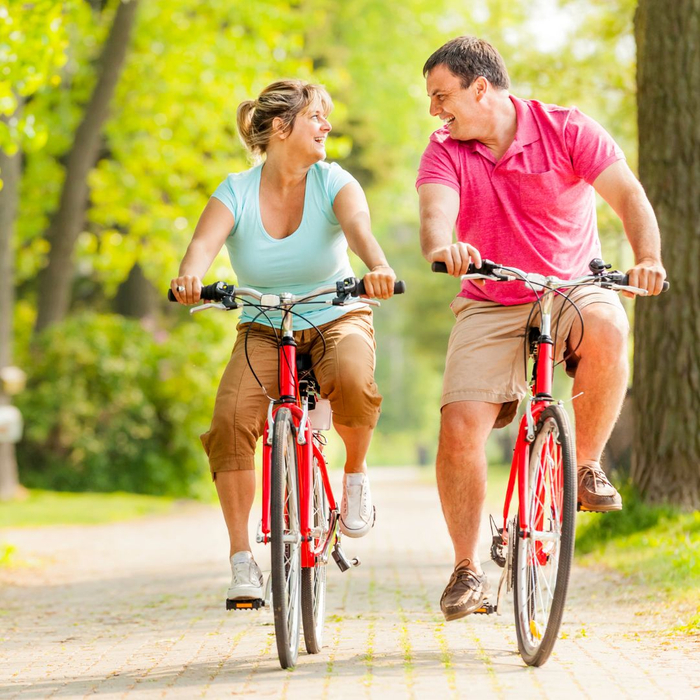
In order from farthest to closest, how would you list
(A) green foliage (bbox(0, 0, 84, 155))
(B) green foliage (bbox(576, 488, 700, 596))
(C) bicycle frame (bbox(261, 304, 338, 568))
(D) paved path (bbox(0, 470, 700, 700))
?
(A) green foliage (bbox(0, 0, 84, 155)) → (B) green foliage (bbox(576, 488, 700, 596)) → (C) bicycle frame (bbox(261, 304, 338, 568)) → (D) paved path (bbox(0, 470, 700, 700))

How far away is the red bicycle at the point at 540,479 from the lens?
432 centimetres

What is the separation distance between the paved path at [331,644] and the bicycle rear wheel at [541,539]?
0.44ft

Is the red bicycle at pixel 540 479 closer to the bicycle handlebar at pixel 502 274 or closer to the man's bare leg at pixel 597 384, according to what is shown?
the bicycle handlebar at pixel 502 274

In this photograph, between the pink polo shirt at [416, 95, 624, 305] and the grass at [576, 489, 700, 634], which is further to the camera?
the grass at [576, 489, 700, 634]

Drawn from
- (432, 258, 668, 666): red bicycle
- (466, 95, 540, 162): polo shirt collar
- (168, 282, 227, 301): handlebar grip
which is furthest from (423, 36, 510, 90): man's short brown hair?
(168, 282, 227, 301): handlebar grip

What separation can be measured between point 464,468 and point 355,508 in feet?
2.20

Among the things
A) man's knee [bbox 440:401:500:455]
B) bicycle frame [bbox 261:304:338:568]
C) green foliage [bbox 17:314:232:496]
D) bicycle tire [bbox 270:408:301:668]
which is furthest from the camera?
green foliage [bbox 17:314:232:496]

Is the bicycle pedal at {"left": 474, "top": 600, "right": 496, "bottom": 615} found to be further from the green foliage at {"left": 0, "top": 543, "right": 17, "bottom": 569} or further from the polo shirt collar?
the green foliage at {"left": 0, "top": 543, "right": 17, "bottom": 569}

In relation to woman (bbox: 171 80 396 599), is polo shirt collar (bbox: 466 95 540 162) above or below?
above

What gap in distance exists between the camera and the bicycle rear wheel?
430 cm

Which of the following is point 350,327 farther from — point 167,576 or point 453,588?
point 167,576

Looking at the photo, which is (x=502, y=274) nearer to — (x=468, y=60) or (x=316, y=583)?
(x=468, y=60)

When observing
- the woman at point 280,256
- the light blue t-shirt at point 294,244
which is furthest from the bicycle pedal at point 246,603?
the light blue t-shirt at point 294,244

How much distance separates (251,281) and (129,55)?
1366 centimetres
